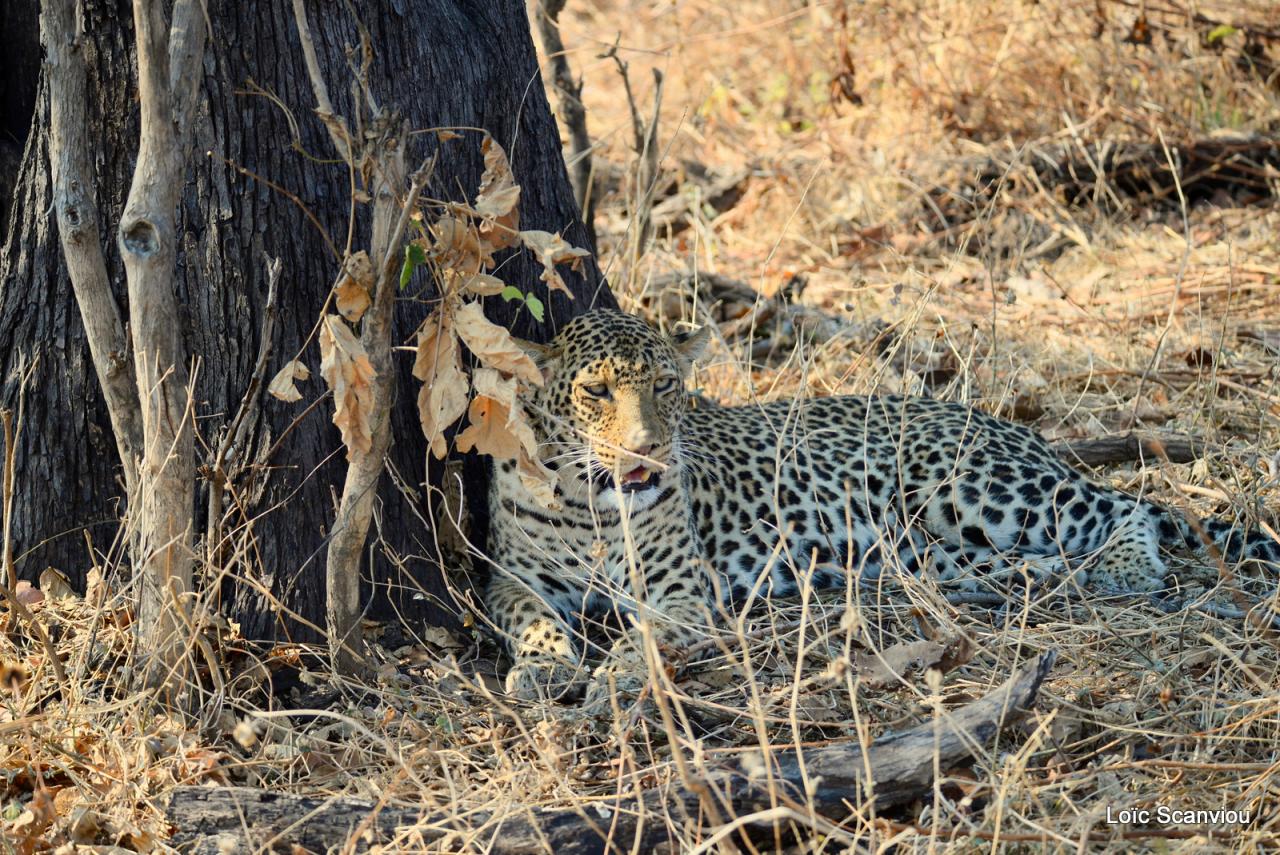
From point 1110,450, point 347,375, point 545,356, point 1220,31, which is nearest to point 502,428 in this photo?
point 347,375

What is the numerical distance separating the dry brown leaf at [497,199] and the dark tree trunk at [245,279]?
19cm

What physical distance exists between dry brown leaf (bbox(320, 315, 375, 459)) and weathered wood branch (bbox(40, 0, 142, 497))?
0.79 m

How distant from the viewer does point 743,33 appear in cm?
1305

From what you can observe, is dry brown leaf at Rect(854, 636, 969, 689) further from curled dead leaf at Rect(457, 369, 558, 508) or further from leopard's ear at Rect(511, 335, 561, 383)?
leopard's ear at Rect(511, 335, 561, 383)

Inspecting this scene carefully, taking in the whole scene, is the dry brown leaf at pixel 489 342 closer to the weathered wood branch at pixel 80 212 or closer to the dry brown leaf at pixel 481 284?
the dry brown leaf at pixel 481 284

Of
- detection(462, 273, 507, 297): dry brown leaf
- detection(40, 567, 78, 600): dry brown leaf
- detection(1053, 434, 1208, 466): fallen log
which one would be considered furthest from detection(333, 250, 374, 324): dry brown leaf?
detection(1053, 434, 1208, 466): fallen log

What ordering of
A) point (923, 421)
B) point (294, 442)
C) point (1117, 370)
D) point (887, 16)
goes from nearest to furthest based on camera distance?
point (294, 442) → point (923, 421) → point (1117, 370) → point (887, 16)

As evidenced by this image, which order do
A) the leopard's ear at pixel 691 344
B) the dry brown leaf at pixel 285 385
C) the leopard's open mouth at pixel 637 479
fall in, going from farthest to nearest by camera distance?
the leopard's ear at pixel 691 344
the leopard's open mouth at pixel 637 479
the dry brown leaf at pixel 285 385

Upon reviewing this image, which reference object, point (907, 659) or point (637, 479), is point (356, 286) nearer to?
point (637, 479)

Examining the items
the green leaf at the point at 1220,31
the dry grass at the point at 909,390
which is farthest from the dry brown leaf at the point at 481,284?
the green leaf at the point at 1220,31

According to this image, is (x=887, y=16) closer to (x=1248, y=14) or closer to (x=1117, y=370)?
(x=1248, y=14)

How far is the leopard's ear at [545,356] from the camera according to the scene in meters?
5.47

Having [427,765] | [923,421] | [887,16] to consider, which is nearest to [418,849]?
[427,765]

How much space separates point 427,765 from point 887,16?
8974 mm
